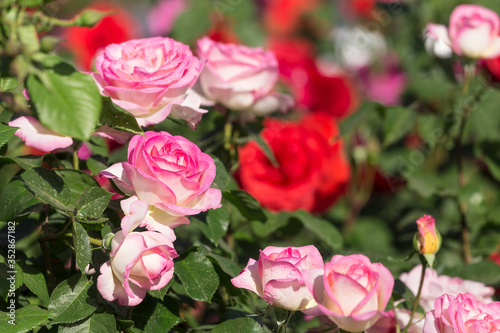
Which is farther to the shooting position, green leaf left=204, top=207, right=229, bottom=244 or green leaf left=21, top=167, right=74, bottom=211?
green leaf left=204, top=207, right=229, bottom=244

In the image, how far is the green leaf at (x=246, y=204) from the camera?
71 cm

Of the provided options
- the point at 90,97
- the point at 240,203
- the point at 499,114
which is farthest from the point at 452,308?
the point at 499,114

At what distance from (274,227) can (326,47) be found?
1.49 meters

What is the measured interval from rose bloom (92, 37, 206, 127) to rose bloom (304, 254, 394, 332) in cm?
23

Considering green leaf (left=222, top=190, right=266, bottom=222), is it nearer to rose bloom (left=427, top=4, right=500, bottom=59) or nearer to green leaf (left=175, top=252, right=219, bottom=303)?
green leaf (left=175, top=252, right=219, bottom=303)

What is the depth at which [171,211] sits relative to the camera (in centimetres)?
54

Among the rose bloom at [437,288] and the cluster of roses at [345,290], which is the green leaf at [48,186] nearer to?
the cluster of roses at [345,290]

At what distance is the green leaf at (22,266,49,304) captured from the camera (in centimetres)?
56

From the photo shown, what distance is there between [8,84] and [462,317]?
514 mm

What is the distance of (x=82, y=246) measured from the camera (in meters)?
0.51

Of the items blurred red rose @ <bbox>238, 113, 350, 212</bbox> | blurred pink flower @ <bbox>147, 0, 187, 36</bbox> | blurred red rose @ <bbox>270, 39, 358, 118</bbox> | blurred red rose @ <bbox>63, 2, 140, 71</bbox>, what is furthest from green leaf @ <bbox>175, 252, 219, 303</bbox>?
blurred pink flower @ <bbox>147, 0, 187, 36</bbox>

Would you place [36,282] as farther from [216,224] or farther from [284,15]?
[284,15]

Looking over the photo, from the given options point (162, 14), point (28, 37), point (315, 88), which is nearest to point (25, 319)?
point (28, 37)

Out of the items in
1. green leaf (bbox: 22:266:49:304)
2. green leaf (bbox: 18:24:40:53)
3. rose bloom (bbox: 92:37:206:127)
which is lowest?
green leaf (bbox: 22:266:49:304)
